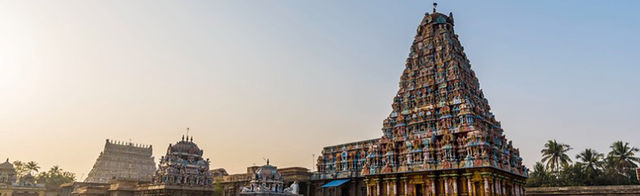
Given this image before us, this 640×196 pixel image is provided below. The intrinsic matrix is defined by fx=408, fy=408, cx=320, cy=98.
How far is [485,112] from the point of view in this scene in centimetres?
3453

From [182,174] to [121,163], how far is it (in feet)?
124

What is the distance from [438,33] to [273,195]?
67.2 feet

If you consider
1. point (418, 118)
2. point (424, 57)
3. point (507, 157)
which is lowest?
point (507, 157)

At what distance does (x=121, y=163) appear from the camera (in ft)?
256

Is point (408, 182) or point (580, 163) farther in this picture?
point (580, 163)

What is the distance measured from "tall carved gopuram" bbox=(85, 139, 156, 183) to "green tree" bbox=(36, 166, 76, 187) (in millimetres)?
9306

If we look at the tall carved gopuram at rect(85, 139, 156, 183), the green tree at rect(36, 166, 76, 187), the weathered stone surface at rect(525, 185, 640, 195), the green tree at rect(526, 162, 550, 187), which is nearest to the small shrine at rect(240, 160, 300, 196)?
the weathered stone surface at rect(525, 185, 640, 195)

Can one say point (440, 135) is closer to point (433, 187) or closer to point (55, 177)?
point (433, 187)

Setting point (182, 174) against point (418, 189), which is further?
point (182, 174)

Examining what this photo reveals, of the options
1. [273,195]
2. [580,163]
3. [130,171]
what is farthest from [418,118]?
[130,171]

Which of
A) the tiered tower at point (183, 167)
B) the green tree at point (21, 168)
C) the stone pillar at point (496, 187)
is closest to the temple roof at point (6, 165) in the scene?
the green tree at point (21, 168)

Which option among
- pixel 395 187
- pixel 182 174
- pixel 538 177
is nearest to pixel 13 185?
pixel 182 174

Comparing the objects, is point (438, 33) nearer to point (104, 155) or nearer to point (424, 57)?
point (424, 57)

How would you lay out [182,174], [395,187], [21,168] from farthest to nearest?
[21,168] → [182,174] → [395,187]
